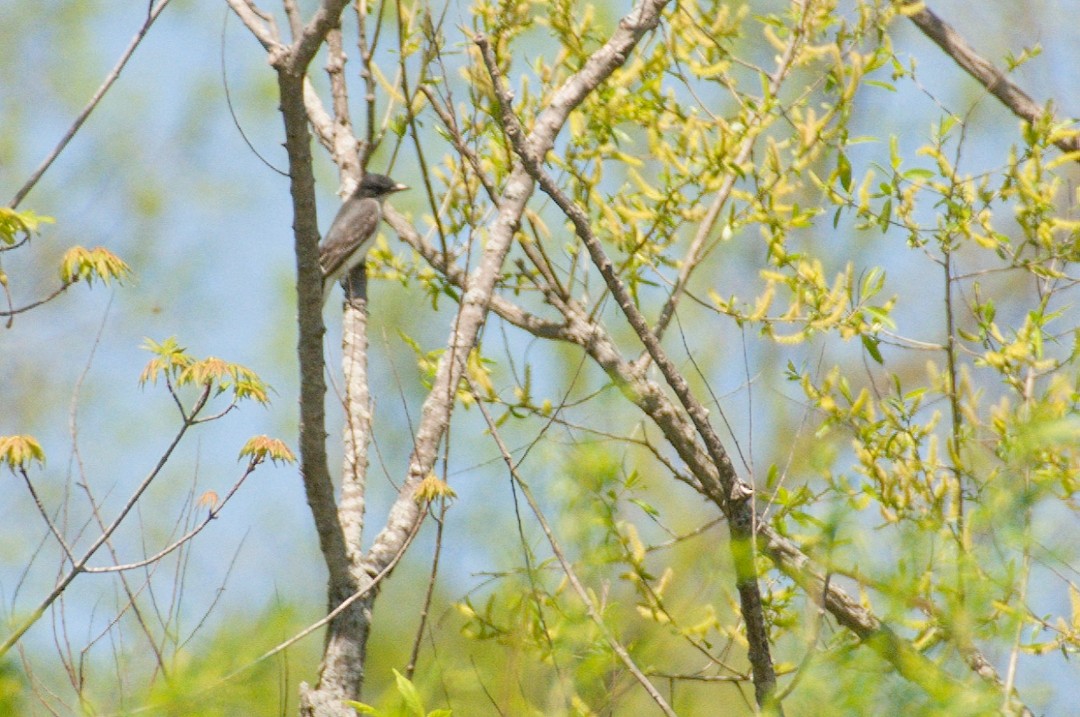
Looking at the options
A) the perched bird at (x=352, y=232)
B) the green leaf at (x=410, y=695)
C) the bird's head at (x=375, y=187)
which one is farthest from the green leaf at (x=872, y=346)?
the bird's head at (x=375, y=187)

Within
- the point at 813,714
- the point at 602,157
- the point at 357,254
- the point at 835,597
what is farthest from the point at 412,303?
the point at 813,714

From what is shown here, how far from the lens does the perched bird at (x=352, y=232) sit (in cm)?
573

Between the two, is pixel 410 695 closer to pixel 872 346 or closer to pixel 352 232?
pixel 872 346

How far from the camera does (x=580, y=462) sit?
11.3 ft

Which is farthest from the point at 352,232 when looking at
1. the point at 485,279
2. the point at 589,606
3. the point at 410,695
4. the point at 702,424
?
the point at 410,695

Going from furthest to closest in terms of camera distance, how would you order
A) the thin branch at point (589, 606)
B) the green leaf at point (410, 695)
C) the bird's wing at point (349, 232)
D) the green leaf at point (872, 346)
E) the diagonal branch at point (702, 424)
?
the bird's wing at point (349, 232)
the green leaf at point (872, 346)
the diagonal branch at point (702, 424)
the thin branch at point (589, 606)
the green leaf at point (410, 695)


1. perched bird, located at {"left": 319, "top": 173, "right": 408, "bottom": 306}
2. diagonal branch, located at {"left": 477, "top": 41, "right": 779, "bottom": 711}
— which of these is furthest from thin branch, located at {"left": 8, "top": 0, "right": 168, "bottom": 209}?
perched bird, located at {"left": 319, "top": 173, "right": 408, "bottom": 306}

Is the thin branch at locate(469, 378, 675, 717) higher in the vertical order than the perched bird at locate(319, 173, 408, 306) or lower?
lower

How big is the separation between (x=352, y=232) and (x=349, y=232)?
0.06m

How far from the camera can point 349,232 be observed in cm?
598

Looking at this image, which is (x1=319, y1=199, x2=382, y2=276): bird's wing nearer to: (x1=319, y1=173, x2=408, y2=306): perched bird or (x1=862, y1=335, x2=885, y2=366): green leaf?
(x1=319, y1=173, x2=408, y2=306): perched bird

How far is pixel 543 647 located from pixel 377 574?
0.64 meters

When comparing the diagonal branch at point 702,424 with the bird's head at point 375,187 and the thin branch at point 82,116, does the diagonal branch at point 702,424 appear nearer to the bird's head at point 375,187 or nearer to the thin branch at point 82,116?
the thin branch at point 82,116

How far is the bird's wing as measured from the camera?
18.8 ft
